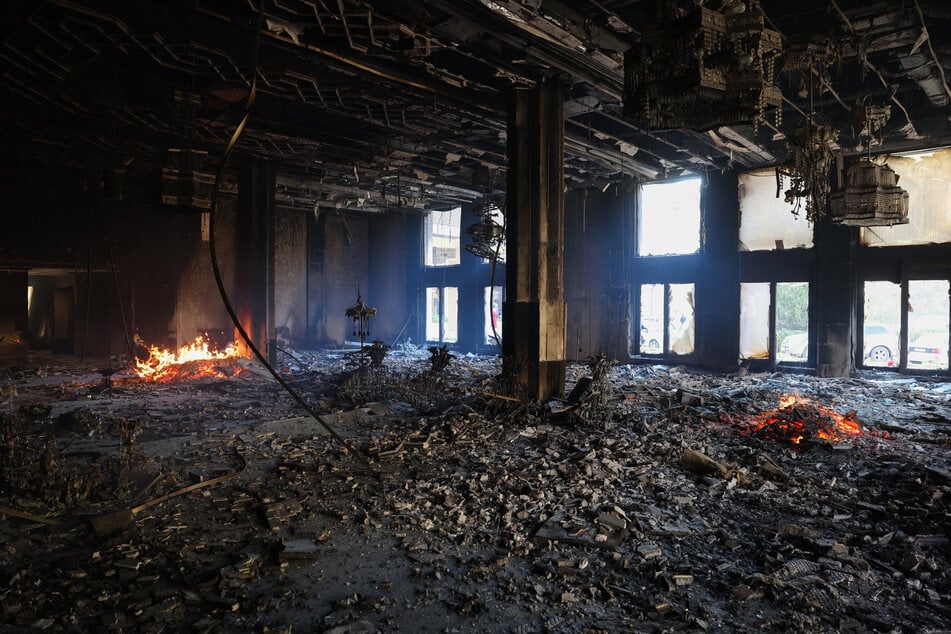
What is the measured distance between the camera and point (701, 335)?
1470cm

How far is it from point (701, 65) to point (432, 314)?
59.6 feet

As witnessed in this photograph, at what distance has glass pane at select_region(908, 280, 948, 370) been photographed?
11805mm

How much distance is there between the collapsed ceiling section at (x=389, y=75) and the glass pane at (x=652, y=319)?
13.9ft

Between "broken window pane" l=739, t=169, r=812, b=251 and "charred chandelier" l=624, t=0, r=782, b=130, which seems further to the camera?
"broken window pane" l=739, t=169, r=812, b=251

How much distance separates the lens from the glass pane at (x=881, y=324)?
12320 millimetres

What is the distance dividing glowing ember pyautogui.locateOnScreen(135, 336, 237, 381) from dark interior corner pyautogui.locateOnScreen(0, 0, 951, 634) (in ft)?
→ 0.75

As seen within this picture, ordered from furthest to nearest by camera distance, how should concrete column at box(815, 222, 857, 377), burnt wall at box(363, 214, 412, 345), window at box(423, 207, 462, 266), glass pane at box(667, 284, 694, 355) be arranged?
burnt wall at box(363, 214, 412, 345)
window at box(423, 207, 462, 266)
glass pane at box(667, 284, 694, 355)
concrete column at box(815, 222, 857, 377)

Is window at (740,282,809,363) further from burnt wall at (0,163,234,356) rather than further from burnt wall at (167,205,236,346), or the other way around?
burnt wall at (167,205,236,346)

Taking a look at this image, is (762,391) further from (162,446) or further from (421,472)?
(162,446)

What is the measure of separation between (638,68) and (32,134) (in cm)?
1266

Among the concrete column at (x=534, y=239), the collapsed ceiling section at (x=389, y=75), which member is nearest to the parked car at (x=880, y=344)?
the collapsed ceiling section at (x=389, y=75)

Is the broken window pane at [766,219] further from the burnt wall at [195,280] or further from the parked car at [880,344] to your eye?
the burnt wall at [195,280]

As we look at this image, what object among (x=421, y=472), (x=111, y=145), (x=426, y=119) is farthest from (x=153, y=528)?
(x=111, y=145)

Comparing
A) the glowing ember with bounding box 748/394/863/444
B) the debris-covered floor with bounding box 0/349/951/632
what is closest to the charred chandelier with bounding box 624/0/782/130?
the debris-covered floor with bounding box 0/349/951/632
